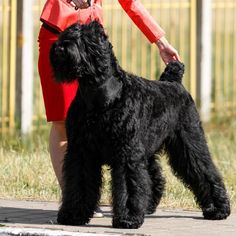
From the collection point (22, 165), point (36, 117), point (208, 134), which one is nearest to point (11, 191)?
point (22, 165)

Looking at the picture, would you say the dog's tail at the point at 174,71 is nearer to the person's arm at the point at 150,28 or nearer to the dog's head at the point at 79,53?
the person's arm at the point at 150,28

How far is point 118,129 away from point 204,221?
3.87ft

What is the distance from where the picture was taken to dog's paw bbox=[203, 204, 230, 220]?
8570 millimetres

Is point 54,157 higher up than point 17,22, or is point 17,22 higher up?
point 17,22

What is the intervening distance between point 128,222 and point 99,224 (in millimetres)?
443

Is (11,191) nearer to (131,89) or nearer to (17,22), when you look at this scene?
(131,89)

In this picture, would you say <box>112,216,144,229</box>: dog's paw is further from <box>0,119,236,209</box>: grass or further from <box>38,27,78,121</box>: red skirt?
<box>38,27,78,121</box>: red skirt

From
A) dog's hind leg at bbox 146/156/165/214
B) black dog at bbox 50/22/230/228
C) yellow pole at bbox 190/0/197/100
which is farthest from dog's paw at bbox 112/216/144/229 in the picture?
yellow pole at bbox 190/0/197/100

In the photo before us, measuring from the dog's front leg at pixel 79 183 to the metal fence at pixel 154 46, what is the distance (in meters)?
4.96

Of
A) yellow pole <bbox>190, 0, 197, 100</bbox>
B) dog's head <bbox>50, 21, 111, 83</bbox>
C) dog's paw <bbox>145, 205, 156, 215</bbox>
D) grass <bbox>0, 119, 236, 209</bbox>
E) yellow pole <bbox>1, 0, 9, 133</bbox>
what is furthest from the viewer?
yellow pole <bbox>190, 0, 197, 100</bbox>

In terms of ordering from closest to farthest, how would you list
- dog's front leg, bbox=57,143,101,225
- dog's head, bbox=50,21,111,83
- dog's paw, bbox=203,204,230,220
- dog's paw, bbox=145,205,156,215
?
1. dog's head, bbox=50,21,111,83
2. dog's front leg, bbox=57,143,101,225
3. dog's paw, bbox=203,204,230,220
4. dog's paw, bbox=145,205,156,215

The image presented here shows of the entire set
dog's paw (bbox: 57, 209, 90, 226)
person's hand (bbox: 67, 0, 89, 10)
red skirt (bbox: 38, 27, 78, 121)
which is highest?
person's hand (bbox: 67, 0, 89, 10)

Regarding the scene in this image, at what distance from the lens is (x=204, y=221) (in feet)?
28.0

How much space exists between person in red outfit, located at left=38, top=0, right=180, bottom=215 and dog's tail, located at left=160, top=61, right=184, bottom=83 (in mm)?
65
